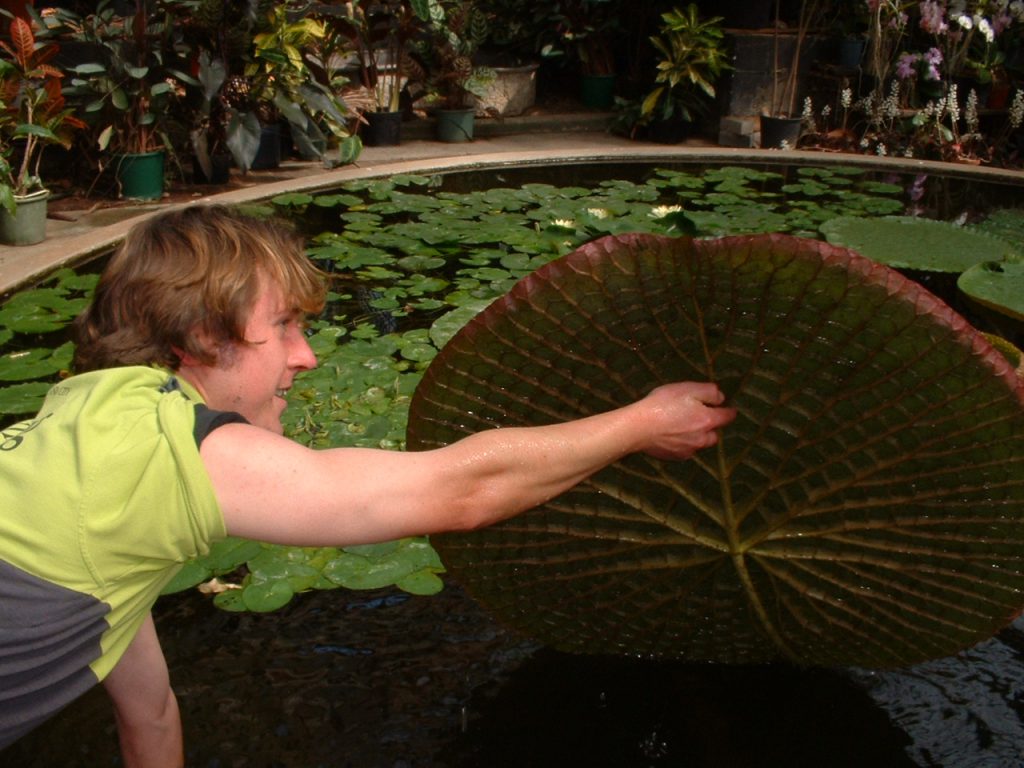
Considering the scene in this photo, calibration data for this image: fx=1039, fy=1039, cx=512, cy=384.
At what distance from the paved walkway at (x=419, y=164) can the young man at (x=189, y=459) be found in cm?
281

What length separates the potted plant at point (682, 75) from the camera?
297 inches

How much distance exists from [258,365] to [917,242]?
150 inches

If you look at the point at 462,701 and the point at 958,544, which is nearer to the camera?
the point at 958,544

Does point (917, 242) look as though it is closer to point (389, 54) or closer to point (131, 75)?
point (131, 75)

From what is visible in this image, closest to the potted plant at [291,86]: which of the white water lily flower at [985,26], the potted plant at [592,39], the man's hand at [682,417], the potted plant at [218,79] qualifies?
the potted plant at [218,79]

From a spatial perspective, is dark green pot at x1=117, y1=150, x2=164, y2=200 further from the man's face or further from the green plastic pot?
the man's face

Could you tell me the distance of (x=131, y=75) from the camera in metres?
5.09

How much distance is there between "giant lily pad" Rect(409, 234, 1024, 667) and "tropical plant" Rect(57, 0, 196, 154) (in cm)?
424

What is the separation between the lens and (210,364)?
145 cm

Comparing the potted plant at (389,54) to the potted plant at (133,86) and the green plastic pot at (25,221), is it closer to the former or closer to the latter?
the potted plant at (133,86)

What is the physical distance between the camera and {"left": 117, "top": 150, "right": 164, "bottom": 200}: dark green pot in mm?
5320

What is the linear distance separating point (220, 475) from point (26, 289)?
3.17 meters

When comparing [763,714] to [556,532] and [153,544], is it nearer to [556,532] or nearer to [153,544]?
[556,532]

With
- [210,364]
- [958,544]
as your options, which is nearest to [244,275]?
[210,364]
